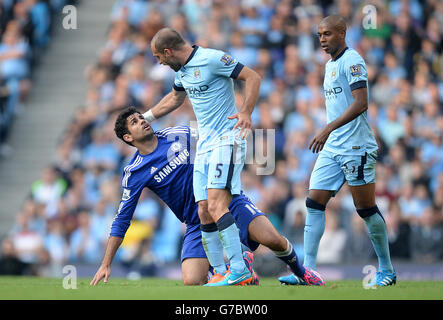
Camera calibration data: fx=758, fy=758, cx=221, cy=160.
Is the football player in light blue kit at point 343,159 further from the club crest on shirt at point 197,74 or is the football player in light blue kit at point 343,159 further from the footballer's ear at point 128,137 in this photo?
the footballer's ear at point 128,137

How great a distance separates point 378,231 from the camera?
7496 millimetres

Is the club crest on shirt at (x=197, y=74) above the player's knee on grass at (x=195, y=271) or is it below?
above

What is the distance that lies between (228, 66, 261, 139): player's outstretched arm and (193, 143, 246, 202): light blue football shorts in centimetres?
22

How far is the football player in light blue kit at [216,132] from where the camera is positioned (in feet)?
22.6

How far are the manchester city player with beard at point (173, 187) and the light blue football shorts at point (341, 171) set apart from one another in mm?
742

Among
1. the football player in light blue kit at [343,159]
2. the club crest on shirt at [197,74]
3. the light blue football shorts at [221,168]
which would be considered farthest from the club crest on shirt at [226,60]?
the football player in light blue kit at [343,159]

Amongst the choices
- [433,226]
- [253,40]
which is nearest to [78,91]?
[253,40]

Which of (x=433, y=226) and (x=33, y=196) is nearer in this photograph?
(x=433, y=226)

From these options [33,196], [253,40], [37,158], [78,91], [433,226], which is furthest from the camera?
[78,91]

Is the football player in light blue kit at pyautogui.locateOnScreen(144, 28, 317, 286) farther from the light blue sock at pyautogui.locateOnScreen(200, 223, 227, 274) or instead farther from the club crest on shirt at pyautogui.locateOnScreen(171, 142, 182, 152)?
the club crest on shirt at pyautogui.locateOnScreen(171, 142, 182, 152)

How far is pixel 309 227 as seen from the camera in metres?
7.70

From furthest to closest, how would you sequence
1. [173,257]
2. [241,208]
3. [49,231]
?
[49,231]
[173,257]
[241,208]

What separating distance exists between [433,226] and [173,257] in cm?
425

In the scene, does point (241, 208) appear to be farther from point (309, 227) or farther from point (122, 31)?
point (122, 31)
